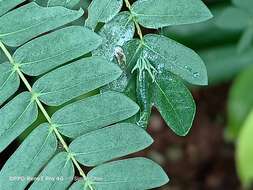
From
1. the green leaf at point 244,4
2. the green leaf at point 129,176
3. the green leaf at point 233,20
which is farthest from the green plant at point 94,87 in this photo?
the green leaf at point 233,20

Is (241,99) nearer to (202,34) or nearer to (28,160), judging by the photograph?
(202,34)

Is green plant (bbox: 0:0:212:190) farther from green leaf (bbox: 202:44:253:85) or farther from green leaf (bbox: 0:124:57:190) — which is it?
green leaf (bbox: 202:44:253:85)

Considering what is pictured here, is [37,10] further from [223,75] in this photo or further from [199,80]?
[223,75]

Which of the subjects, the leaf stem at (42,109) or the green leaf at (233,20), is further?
the green leaf at (233,20)

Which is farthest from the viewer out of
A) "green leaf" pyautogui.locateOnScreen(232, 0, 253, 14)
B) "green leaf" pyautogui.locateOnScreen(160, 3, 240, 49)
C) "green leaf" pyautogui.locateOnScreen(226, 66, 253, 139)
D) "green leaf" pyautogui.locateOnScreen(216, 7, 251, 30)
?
"green leaf" pyautogui.locateOnScreen(226, 66, 253, 139)

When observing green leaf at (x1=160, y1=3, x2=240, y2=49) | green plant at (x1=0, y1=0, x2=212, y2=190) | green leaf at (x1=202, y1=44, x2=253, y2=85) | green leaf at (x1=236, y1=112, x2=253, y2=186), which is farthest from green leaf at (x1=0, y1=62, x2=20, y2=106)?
green leaf at (x1=202, y1=44, x2=253, y2=85)

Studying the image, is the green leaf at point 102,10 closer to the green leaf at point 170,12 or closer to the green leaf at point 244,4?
the green leaf at point 170,12
